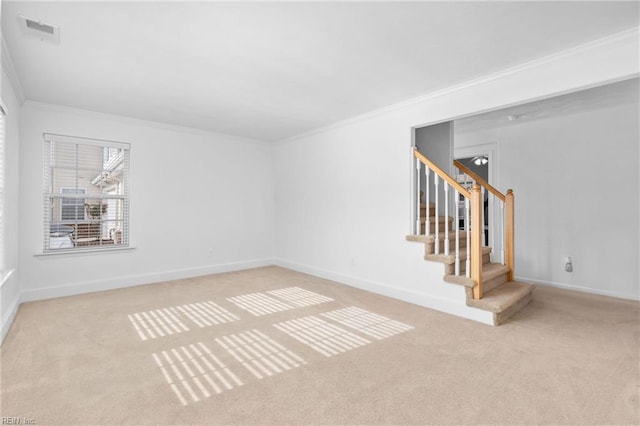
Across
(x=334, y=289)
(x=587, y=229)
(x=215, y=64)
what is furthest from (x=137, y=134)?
(x=587, y=229)

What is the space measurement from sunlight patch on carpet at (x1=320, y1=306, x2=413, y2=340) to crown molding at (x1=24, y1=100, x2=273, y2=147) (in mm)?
3589

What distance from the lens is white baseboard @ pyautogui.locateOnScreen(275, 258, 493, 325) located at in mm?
3215

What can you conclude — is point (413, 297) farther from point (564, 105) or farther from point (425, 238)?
point (564, 105)

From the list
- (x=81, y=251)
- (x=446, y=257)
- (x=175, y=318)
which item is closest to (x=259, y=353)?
(x=175, y=318)

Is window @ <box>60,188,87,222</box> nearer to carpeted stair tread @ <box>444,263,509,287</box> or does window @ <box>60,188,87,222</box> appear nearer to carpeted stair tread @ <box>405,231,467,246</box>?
carpeted stair tread @ <box>405,231,467,246</box>

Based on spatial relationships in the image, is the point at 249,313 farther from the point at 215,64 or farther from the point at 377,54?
the point at 377,54

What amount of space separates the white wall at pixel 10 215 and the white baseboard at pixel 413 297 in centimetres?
360

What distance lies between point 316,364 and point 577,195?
433cm

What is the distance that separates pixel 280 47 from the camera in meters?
2.60

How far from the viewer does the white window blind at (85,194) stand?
411 centimetres

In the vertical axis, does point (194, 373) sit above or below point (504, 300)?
below

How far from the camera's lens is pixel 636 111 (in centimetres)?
404

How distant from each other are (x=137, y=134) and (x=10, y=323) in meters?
2.71
